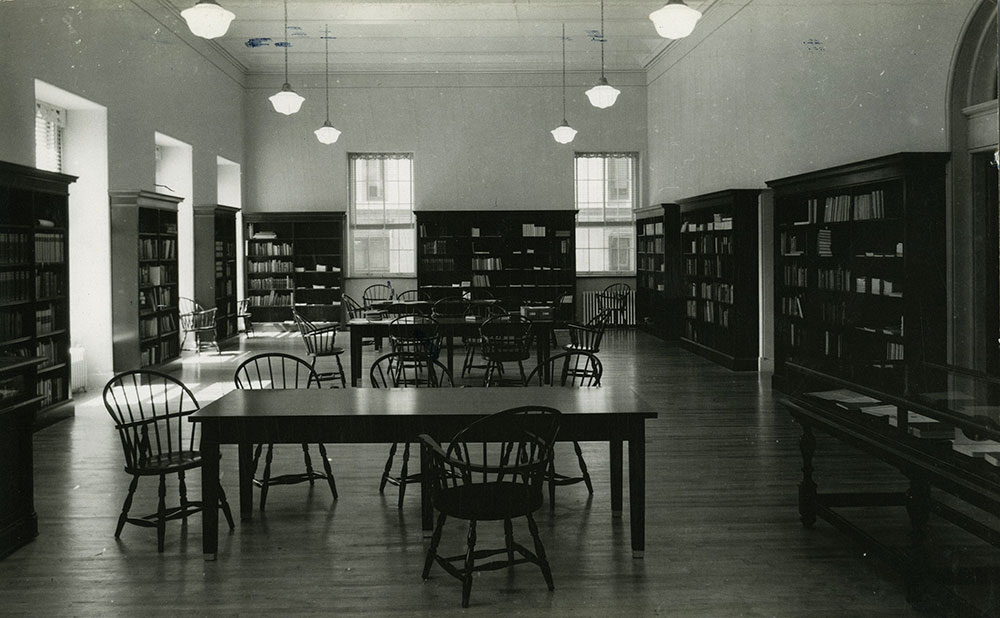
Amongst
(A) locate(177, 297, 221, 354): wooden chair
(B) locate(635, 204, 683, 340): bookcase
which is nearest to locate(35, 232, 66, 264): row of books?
(A) locate(177, 297, 221, 354): wooden chair

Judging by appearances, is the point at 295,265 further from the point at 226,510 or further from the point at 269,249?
the point at 226,510

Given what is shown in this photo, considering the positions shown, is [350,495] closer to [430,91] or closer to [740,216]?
[740,216]

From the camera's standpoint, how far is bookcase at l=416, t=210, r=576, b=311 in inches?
605

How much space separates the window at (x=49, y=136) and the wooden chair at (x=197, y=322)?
8.62 ft

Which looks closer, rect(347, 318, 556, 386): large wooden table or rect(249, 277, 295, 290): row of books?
rect(347, 318, 556, 386): large wooden table

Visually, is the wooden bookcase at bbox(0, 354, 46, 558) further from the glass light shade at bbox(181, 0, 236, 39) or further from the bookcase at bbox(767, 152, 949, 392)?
the bookcase at bbox(767, 152, 949, 392)

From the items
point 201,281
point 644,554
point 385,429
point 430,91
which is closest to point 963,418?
point 644,554

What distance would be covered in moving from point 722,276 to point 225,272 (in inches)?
295

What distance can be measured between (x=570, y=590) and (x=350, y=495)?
187 centimetres

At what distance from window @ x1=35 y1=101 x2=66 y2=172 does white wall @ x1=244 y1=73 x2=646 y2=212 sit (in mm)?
6610

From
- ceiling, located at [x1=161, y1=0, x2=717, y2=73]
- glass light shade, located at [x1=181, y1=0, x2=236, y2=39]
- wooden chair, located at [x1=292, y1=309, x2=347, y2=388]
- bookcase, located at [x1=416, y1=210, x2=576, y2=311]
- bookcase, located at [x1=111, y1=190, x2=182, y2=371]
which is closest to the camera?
glass light shade, located at [x1=181, y1=0, x2=236, y2=39]

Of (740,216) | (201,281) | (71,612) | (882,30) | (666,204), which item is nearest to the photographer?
(71,612)

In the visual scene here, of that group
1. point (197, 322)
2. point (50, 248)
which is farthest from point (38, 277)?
point (197, 322)

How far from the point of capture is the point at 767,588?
3.66m
